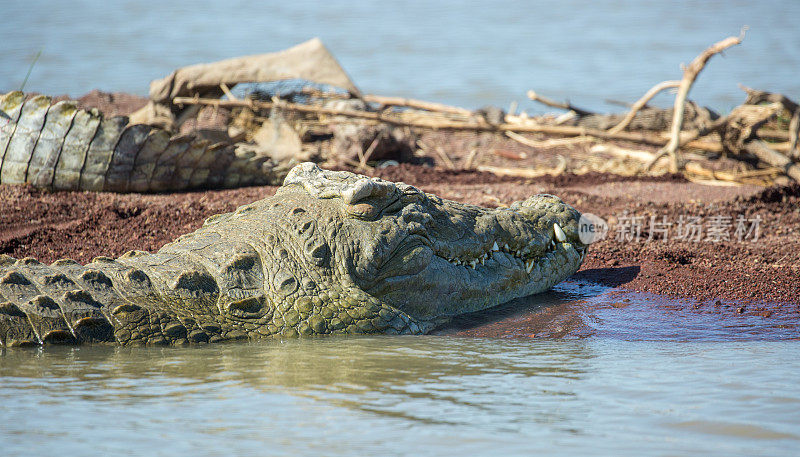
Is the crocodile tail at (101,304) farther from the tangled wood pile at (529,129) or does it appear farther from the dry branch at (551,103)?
the dry branch at (551,103)

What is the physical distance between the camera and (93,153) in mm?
7043

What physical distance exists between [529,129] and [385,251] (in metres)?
6.49

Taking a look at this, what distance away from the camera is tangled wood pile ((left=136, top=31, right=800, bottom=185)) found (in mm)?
8805

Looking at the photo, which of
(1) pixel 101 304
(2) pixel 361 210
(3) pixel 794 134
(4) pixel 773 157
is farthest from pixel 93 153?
(3) pixel 794 134

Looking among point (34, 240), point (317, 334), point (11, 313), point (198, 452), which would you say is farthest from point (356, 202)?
point (34, 240)

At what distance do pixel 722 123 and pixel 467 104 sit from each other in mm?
5907

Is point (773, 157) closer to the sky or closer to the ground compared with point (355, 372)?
closer to the sky

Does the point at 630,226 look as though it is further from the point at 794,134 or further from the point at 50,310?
the point at 50,310

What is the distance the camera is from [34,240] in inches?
217

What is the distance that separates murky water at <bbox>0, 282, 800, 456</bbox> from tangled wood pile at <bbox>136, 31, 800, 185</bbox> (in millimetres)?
5400

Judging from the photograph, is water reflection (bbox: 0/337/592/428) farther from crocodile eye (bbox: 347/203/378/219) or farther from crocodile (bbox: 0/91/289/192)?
crocodile (bbox: 0/91/289/192)

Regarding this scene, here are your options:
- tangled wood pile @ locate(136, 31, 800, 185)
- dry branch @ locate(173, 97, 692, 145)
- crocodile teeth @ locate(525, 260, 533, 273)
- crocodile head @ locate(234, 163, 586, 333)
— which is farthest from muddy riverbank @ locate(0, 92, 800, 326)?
dry branch @ locate(173, 97, 692, 145)

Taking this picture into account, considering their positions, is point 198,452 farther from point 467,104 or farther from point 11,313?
point 467,104

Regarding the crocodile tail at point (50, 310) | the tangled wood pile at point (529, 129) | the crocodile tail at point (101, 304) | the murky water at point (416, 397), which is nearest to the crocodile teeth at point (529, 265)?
the murky water at point (416, 397)
